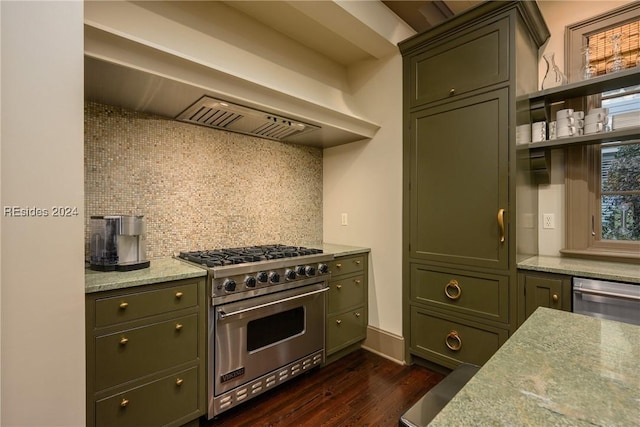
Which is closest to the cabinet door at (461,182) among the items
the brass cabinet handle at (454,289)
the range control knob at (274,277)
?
the brass cabinet handle at (454,289)

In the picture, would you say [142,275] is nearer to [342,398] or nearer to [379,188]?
[342,398]

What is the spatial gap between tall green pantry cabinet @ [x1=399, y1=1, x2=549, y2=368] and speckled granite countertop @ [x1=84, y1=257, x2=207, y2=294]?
64.6 inches

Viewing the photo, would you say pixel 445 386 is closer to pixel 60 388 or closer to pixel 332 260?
pixel 332 260

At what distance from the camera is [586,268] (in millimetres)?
1787

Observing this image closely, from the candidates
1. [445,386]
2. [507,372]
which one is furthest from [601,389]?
[445,386]

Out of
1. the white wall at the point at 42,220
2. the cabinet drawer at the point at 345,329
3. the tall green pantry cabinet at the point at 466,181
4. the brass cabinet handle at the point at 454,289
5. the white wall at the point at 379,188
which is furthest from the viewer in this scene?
the white wall at the point at 379,188

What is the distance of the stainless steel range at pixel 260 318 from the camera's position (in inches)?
69.6

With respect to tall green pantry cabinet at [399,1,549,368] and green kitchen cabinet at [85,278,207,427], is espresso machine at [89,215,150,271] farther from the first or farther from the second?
tall green pantry cabinet at [399,1,549,368]

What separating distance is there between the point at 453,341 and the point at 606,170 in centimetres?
159

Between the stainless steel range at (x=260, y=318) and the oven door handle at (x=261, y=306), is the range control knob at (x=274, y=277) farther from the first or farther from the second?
the oven door handle at (x=261, y=306)

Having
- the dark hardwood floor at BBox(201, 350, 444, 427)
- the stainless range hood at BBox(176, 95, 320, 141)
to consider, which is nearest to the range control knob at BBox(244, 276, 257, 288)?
the dark hardwood floor at BBox(201, 350, 444, 427)

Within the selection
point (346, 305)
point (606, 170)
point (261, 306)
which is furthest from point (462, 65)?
point (261, 306)

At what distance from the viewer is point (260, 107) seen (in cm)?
201

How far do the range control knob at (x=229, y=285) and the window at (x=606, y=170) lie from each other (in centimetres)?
226
